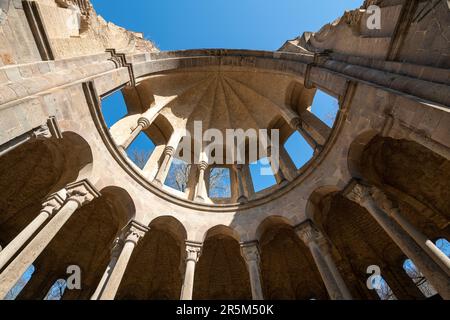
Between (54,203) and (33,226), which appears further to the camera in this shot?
(54,203)

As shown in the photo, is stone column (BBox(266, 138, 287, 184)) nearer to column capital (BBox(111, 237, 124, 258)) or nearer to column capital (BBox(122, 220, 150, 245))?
column capital (BBox(122, 220, 150, 245))

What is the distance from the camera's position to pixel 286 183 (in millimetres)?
9445

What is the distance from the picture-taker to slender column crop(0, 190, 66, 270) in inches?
197

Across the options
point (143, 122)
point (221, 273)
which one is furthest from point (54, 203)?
point (221, 273)

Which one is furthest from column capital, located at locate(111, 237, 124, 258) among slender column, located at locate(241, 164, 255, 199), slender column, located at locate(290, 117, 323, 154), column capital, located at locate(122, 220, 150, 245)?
slender column, located at locate(290, 117, 323, 154)

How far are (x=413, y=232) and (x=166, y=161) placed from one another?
8573mm

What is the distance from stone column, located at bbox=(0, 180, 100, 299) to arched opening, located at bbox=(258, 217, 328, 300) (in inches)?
274

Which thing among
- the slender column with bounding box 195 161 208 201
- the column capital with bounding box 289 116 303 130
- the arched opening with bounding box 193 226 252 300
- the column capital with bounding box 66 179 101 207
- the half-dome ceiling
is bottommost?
the column capital with bounding box 66 179 101 207

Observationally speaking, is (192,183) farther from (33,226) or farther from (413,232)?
(413,232)

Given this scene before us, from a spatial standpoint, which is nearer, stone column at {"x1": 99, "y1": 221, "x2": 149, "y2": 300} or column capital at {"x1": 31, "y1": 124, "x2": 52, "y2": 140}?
column capital at {"x1": 31, "y1": 124, "x2": 52, "y2": 140}

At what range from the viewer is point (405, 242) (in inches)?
223
